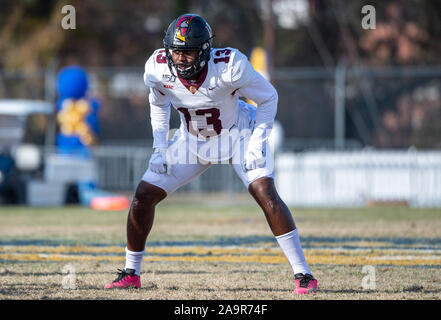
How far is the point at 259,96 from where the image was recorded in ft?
20.8

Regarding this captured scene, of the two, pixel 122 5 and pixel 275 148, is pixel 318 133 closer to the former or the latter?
pixel 275 148

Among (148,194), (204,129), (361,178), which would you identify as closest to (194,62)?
(204,129)

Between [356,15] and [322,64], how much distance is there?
7.98ft

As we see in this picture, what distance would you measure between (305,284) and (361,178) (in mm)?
11267

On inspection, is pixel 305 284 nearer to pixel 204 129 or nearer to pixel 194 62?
pixel 204 129

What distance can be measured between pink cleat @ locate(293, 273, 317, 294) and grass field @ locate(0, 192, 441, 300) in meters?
0.09

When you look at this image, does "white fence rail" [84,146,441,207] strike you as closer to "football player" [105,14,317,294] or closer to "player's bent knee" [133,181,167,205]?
"football player" [105,14,317,294]

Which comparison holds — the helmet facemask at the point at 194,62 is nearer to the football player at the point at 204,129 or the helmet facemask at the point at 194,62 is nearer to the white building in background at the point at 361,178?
the football player at the point at 204,129

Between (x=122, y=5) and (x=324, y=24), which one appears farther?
(x=122, y=5)

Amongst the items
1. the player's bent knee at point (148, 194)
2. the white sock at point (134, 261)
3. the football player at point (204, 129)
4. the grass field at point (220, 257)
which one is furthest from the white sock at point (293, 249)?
the white sock at point (134, 261)

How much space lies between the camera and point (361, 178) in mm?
16984

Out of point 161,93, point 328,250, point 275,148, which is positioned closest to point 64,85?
point 275,148

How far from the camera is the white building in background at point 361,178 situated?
16562 millimetres

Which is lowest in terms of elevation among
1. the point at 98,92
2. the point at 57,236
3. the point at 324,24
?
the point at 57,236
